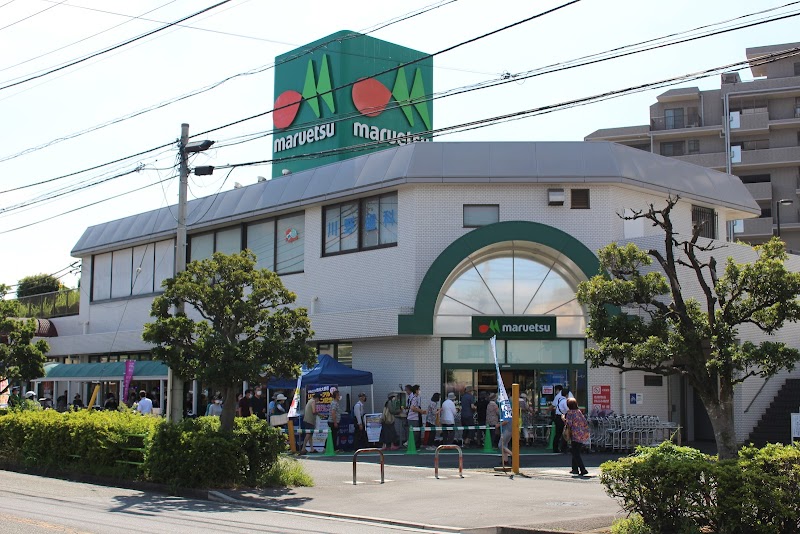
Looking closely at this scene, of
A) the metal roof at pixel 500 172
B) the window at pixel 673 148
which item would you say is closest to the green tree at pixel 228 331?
the metal roof at pixel 500 172

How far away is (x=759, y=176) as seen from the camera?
59531 mm

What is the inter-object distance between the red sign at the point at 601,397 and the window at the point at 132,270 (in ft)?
59.7

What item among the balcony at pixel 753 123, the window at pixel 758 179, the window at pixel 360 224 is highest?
the balcony at pixel 753 123

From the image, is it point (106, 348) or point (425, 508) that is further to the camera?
point (106, 348)

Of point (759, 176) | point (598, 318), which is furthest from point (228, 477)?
point (759, 176)

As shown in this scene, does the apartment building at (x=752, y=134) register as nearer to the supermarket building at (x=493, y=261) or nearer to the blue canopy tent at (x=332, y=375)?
the supermarket building at (x=493, y=261)

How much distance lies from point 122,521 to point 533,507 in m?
6.21

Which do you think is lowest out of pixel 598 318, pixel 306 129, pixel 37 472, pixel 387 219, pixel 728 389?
Answer: pixel 37 472

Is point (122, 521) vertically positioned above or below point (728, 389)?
below

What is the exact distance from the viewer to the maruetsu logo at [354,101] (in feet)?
128

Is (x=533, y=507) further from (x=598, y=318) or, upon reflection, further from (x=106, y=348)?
(x=106, y=348)

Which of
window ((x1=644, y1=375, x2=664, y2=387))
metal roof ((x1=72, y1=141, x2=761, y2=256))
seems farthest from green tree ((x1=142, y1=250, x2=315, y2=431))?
window ((x1=644, y1=375, x2=664, y2=387))

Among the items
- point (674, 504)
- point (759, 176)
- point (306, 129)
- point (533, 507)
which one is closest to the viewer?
point (674, 504)

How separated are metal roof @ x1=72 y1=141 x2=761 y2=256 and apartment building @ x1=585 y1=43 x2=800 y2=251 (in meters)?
28.1
